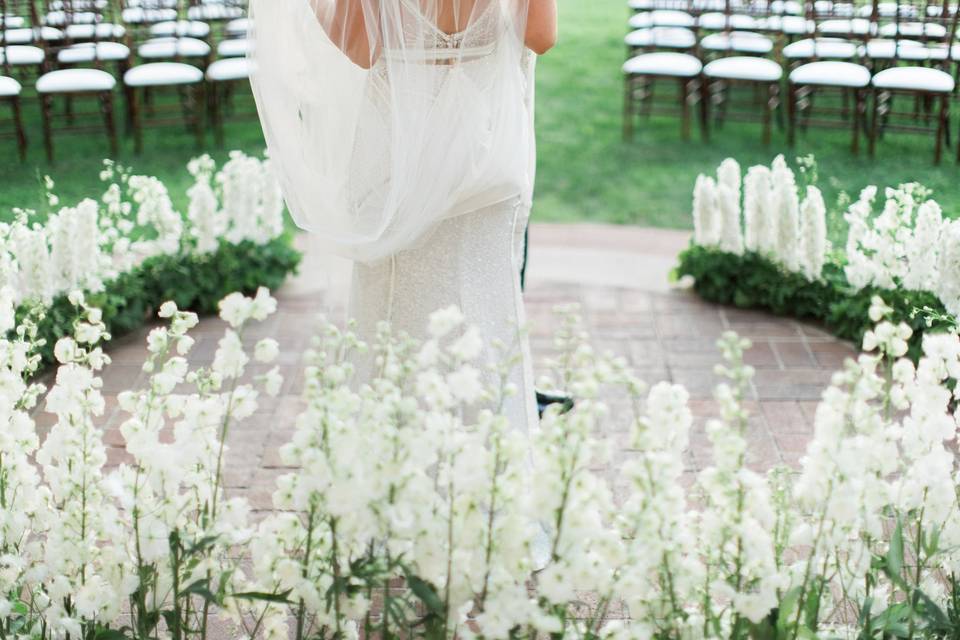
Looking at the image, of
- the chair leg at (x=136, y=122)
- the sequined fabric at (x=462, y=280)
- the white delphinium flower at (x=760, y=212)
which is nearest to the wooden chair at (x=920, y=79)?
the white delphinium flower at (x=760, y=212)

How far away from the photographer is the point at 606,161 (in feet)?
29.5

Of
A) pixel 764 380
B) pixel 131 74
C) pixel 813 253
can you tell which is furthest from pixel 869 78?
pixel 131 74

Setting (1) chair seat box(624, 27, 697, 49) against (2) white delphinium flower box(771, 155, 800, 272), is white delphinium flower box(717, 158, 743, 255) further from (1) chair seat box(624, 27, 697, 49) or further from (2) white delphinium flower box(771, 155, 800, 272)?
(1) chair seat box(624, 27, 697, 49)

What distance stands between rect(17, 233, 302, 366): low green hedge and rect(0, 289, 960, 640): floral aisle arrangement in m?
2.76

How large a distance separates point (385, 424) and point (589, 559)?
443 mm

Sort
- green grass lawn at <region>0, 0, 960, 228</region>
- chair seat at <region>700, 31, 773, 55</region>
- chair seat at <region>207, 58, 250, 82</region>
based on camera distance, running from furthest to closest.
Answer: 1. chair seat at <region>700, 31, 773, 55</region>
2. chair seat at <region>207, 58, 250, 82</region>
3. green grass lawn at <region>0, 0, 960, 228</region>

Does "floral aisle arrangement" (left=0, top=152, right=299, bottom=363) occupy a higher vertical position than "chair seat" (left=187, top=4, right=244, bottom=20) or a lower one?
lower

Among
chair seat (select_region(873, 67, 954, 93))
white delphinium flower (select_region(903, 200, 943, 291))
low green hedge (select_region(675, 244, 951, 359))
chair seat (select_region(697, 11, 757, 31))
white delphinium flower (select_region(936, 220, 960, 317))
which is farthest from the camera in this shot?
chair seat (select_region(697, 11, 757, 31))

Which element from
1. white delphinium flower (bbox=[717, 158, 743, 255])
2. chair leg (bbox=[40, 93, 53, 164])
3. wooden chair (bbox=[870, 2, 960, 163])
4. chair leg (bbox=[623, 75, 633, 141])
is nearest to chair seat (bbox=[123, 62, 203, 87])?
chair leg (bbox=[40, 93, 53, 164])

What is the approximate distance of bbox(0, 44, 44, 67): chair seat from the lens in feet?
→ 29.1

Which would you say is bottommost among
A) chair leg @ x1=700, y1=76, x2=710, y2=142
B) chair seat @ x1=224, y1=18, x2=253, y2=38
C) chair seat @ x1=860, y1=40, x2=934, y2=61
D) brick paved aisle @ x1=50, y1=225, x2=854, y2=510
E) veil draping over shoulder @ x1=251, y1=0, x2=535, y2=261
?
brick paved aisle @ x1=50, y1=225, x2=854, y2=510

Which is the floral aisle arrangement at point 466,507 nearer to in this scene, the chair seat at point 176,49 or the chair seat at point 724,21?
the chair seat at point 176,49

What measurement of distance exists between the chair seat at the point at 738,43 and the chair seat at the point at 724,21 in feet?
0.26

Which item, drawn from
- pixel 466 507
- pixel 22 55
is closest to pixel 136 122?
pixel 22 55
